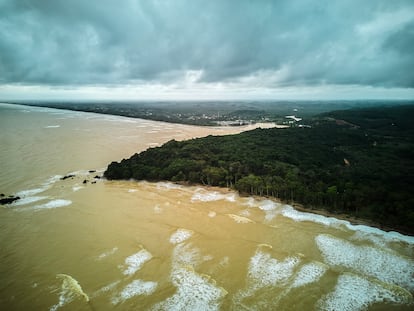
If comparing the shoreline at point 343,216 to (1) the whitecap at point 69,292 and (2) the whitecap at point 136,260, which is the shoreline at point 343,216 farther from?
(1) the whitecap at point 69,292

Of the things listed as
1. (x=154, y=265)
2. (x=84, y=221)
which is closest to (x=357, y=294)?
(x=154, y=265)

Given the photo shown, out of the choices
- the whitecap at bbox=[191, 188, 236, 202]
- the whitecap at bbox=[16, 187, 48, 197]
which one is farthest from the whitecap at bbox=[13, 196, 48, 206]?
the whitecap at bbox=[191, 188, 236, 202]

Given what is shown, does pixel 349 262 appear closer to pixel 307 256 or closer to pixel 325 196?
pixel 307 256

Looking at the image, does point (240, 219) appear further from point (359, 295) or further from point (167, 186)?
point (167, 186)

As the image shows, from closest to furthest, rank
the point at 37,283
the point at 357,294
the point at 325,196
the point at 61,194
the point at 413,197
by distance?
1. the point at 357,294
2. the point at 37,283
3. the point at 413,197
4. the point at 325,196
5. the point at 61,194

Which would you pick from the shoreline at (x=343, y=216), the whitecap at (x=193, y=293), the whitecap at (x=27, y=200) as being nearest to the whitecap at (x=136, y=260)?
the whitecap at (x=193, y=293)

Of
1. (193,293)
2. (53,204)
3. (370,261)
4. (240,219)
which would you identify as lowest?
A: (370,261)

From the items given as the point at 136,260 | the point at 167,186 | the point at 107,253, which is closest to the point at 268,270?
the point at 136,260
